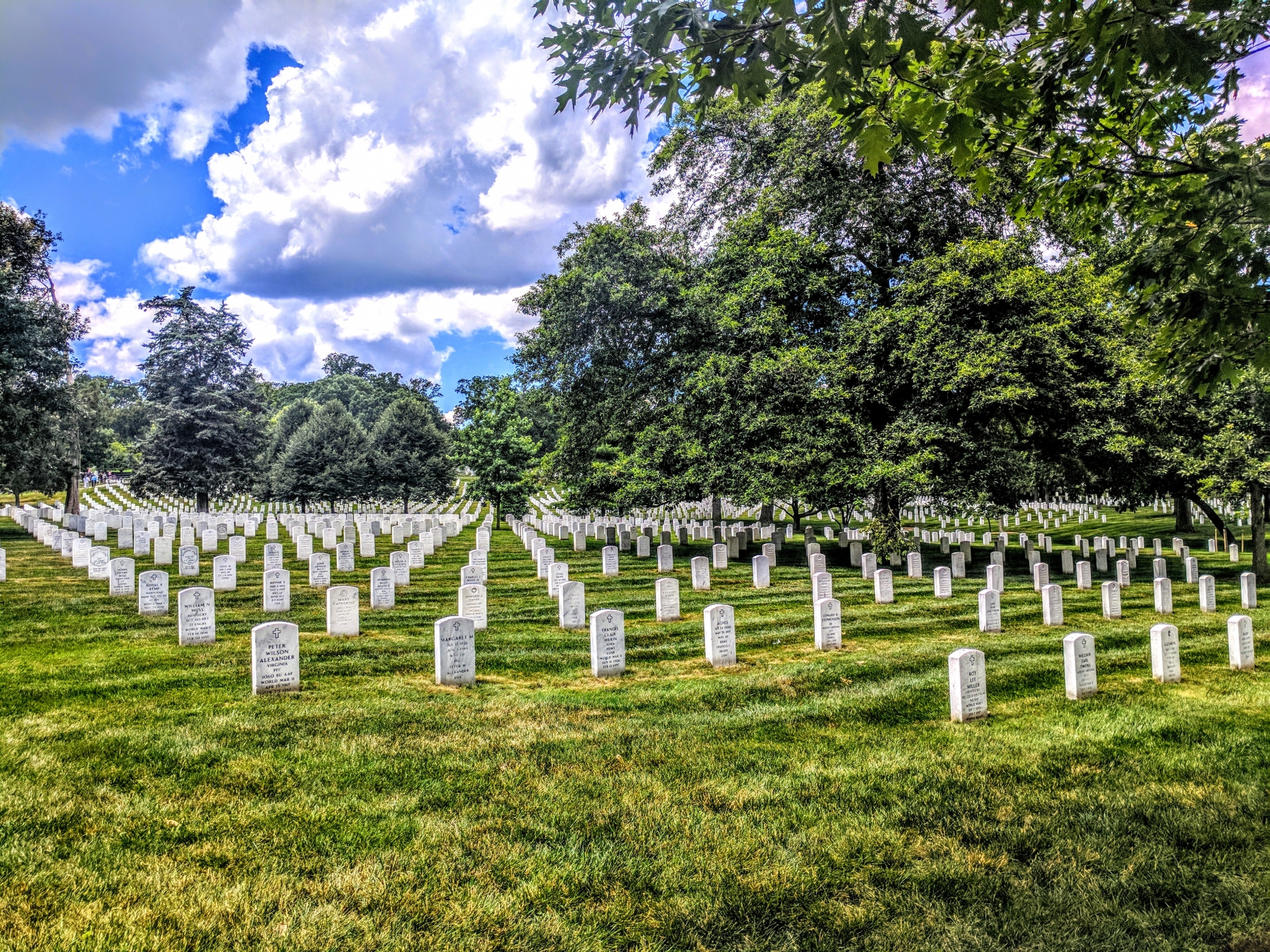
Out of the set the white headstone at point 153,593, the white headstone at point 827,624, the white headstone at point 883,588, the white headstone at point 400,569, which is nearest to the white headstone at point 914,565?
the white headstone at point 883,588

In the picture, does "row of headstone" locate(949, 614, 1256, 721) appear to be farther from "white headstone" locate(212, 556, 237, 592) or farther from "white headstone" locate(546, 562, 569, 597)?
"white headstone" locate(212, 556, 237, 592)

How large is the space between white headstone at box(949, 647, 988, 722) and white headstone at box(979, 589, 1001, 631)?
504cm

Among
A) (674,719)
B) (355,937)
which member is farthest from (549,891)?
(674,719)

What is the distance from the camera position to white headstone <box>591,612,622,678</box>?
28.6 ft

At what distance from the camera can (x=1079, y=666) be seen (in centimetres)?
789

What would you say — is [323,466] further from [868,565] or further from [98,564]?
[868,565]

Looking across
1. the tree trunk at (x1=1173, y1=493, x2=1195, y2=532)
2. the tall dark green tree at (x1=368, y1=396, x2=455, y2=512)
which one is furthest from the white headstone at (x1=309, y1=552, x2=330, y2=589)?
the tree trunk at (x1=1173, y1=493, x2=1195, y2=532)

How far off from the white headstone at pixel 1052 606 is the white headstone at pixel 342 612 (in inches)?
479

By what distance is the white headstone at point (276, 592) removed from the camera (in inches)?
463

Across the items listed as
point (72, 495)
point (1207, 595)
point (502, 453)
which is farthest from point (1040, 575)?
point (72, 495)

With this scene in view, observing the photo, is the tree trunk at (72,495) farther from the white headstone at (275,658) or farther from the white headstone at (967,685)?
the white headstone at (967,685)

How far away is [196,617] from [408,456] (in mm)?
35806

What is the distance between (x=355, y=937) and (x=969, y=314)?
60.1ft

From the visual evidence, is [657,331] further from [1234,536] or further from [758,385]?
[1234,536]
